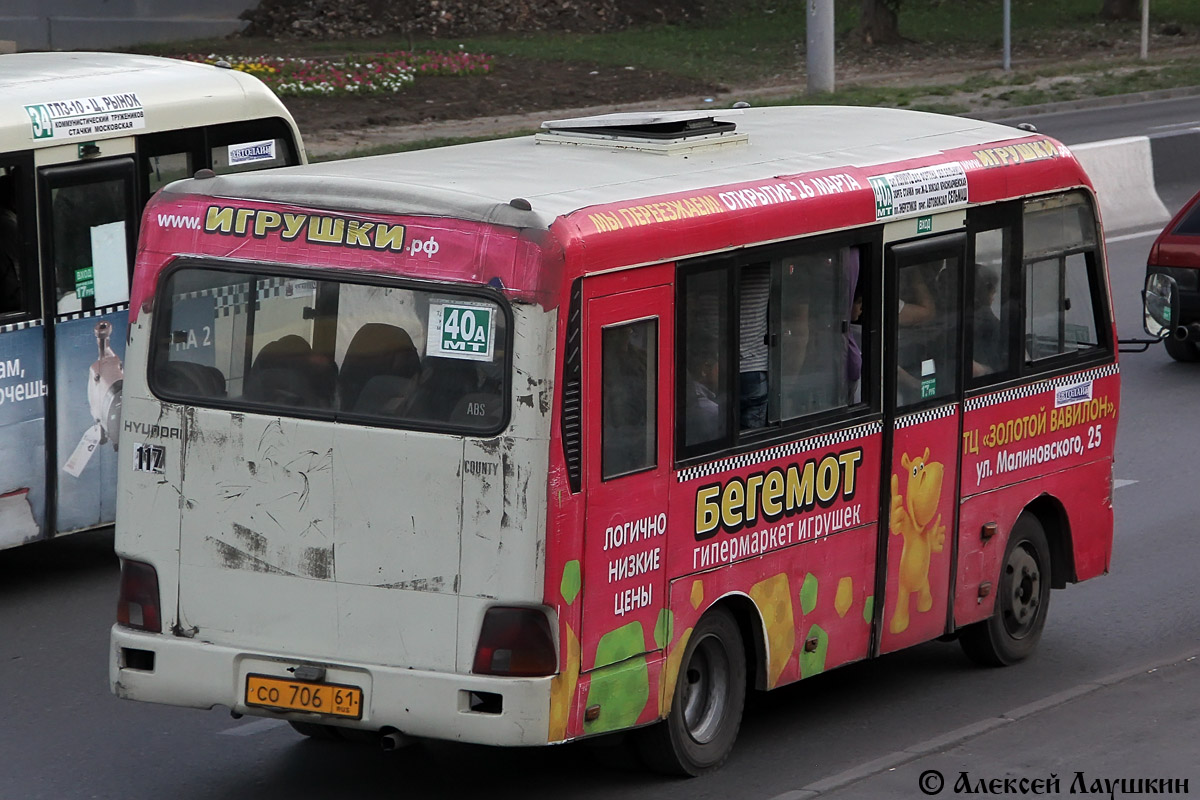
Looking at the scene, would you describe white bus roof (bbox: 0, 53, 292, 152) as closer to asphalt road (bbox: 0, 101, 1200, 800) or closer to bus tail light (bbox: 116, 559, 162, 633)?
asphalt road (bbox: 0, 101, 1200, 800)

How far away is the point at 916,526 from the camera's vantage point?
8.01 metres

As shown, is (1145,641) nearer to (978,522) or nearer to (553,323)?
(978,522)

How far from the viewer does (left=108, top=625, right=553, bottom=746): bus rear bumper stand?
624cm

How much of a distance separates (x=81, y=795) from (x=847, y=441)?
313 centimetres

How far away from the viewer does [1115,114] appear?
107 ft

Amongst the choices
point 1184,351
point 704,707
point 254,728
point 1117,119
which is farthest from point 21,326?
point 1117,119

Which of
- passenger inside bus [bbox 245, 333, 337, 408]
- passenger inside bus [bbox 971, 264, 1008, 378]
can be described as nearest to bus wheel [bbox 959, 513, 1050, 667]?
passenger inside bus [bbox 971, 264, 1008, 378]

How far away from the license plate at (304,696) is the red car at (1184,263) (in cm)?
1038

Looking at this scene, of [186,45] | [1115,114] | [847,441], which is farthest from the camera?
[186,45]

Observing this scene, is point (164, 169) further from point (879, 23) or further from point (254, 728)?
point (879, 23)

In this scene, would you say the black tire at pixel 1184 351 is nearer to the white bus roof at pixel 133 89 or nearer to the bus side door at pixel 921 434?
the white bus roof at pixel 133 89

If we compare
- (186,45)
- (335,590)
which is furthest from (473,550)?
(186,45)

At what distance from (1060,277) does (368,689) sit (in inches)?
155

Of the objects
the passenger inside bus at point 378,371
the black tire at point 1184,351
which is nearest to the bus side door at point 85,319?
the passenger inside bus at point 378,371
